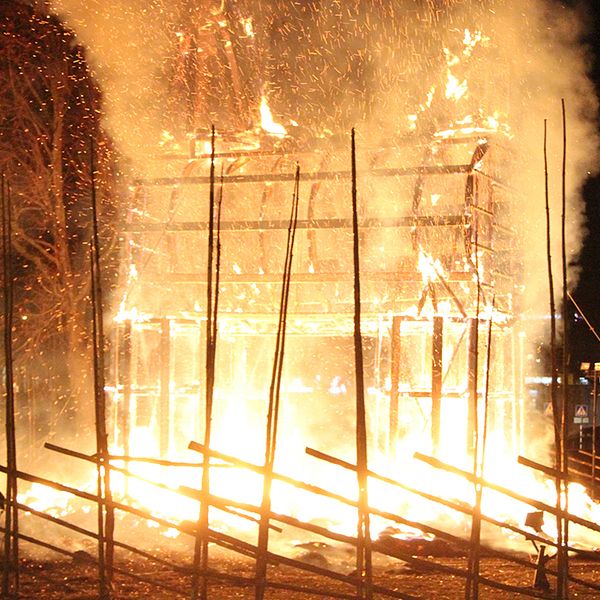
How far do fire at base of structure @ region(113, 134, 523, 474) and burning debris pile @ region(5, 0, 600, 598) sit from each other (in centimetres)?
4

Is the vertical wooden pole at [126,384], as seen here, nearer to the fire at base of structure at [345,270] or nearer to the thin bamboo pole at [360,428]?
the fire at base of structure at [345,270]

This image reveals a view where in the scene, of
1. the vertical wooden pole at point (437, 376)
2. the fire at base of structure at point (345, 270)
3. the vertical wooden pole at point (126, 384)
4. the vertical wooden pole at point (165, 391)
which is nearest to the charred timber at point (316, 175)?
the fire at base of structure at point (345, 270)

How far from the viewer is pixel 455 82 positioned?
12.6 m

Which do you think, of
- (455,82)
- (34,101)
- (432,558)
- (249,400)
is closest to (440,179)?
(455,82)

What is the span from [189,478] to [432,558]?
4282 millimetres

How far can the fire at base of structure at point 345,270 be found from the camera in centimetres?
1079

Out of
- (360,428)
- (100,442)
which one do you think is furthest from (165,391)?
(360,428)

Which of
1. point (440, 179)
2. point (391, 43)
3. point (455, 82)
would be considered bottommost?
point (440, 179)

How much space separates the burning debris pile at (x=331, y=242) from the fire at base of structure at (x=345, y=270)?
0.04 m

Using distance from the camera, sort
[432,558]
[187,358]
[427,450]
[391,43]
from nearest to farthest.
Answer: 1. [432,558]
2. [427,450]
3. [391,43]
4. [187,358]

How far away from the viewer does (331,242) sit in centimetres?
1295

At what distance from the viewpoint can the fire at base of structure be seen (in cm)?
1079

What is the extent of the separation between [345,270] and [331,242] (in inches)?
41.9

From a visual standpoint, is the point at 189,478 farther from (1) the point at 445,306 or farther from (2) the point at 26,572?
(1) the point at 445,306
